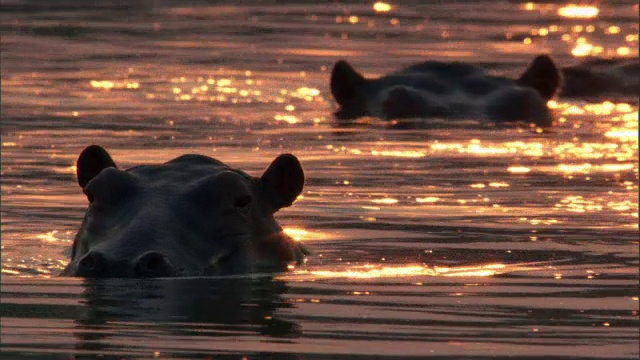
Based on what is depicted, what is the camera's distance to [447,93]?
73.2 ft

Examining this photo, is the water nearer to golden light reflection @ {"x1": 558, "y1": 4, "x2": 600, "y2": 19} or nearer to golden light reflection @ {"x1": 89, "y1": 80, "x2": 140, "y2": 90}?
golden light reflection @ {"x1": 89, "y1": 80, "x2": 140, "y2": 90}

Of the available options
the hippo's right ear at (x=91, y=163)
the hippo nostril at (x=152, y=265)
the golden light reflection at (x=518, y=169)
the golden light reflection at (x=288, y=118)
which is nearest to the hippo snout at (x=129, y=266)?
the hippo nostril at (x=152, y=265)

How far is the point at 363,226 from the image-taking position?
13.5m

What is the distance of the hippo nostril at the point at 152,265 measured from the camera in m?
9.73

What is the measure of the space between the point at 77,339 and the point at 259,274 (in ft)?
8.39

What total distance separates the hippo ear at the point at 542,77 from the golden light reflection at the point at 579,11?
1802cm

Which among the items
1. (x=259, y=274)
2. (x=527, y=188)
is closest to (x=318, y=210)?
(x=527, y=188)

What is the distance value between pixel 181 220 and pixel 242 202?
1.74ft

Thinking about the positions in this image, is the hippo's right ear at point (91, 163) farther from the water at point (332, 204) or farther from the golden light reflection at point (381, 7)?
the golden light reflection at point (381, 7)

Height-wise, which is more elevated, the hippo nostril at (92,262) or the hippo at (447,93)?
the hippo nostril at (92,262)

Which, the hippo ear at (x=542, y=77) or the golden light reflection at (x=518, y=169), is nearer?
the golden light reflection at (x=518, y=169)

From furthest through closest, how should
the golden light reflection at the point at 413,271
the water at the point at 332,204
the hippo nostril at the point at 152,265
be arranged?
the golden light reflection at the point at 413,271
the hippo nostril at the point at 152,265
the water at the point at 332,204

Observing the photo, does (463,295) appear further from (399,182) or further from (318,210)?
(399,182)

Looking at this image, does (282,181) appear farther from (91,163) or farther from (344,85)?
(344,85)
